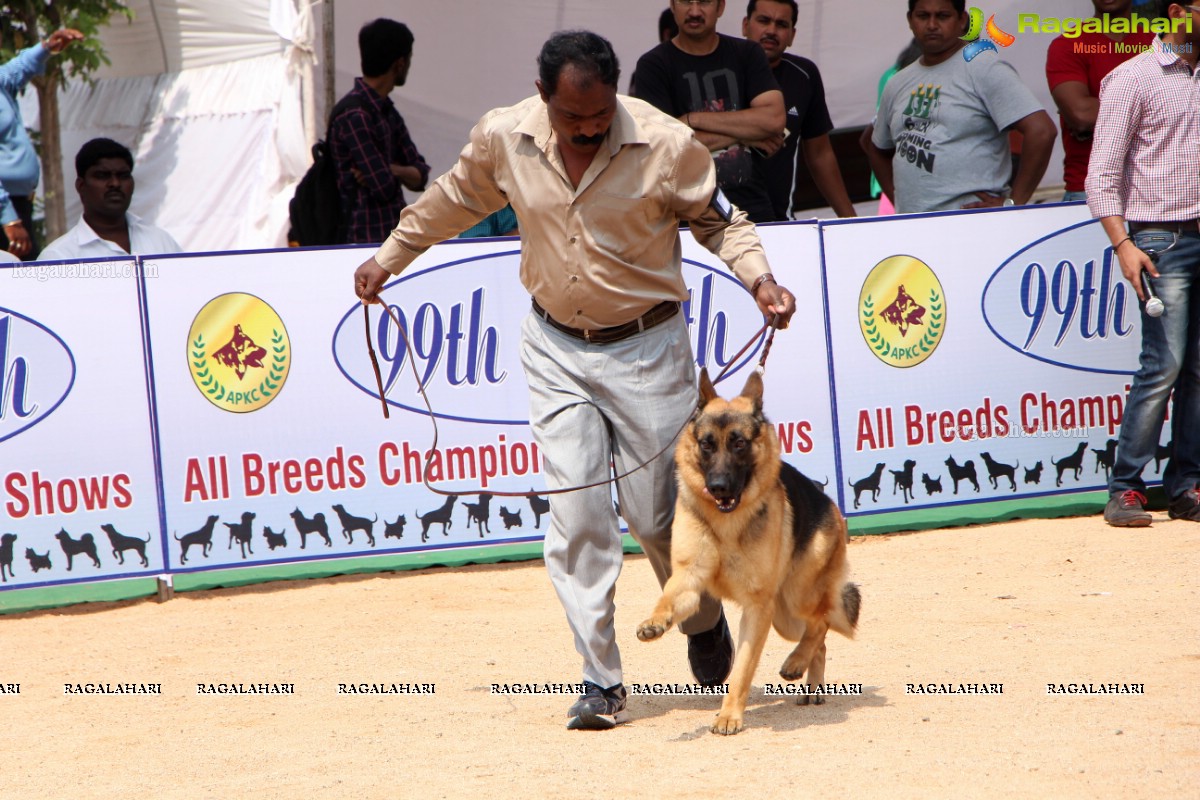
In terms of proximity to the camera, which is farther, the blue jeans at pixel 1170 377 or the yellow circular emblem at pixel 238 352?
the blue jeans at pixel 1170 377

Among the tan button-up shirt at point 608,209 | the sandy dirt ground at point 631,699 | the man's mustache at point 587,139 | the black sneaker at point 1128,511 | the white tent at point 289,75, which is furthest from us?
the white tent at point 289,75

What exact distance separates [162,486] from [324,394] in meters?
0.94

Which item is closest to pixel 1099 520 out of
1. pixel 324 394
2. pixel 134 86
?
pixel 324 394

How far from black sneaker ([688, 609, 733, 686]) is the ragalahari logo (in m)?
4.54

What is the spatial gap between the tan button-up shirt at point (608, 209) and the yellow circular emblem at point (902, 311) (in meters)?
2.97

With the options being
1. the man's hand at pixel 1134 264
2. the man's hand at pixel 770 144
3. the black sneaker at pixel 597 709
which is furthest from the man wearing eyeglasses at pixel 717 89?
the black sneaker at pixel 597 709

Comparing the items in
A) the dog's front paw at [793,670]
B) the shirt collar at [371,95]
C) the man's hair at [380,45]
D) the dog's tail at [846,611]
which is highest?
the man's hair at [380,45]

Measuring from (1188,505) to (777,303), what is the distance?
4.08 metres

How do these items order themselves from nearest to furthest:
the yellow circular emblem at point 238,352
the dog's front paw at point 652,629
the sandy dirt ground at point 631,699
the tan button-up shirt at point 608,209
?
the sandy dirt ground at point 631,699
the dog's front paw at point 652,629
the tan button-up shirt at point 608,209
the yellow circular emblem at point 238,352

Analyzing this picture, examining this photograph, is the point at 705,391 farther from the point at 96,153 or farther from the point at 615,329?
the point at 96,153

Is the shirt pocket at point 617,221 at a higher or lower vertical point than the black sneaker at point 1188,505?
higher

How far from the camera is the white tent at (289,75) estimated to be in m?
10.7

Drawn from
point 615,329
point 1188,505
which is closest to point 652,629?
point 615,329

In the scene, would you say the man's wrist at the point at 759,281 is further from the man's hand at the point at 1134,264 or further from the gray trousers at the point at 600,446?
the man's hand at the point at 1134,264
